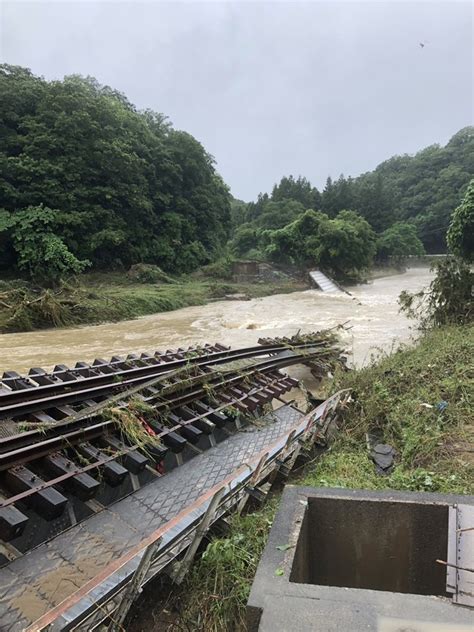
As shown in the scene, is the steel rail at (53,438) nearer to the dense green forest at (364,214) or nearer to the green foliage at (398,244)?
the dense green forest at (364,214)

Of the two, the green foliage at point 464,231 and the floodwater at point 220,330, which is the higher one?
the green foliage at point 464,231

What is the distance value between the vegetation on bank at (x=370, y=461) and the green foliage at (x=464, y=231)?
17.1 feet

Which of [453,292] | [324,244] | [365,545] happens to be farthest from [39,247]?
[365,545]

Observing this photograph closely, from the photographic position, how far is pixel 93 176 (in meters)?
29.1

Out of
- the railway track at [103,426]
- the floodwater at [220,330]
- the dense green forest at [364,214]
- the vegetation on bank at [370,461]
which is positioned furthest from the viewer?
the dense green forest at [364,214]

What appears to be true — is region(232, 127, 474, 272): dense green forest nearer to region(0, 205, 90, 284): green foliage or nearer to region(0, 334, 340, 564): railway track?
region(0, 205, 90, 284): green foliage

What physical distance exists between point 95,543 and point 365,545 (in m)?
2.16

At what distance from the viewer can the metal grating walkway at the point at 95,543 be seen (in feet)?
9.91

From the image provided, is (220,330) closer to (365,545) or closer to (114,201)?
(365,545)

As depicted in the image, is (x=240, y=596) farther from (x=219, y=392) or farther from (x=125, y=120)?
(x=125, y=120)

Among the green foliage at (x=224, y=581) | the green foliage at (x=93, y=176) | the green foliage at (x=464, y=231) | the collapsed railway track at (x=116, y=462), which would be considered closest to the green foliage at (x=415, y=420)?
the collapsed railway track at (x=116, y=462)

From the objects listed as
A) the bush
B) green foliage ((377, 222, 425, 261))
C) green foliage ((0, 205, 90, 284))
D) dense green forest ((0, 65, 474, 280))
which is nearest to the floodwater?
the bush

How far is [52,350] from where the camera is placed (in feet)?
46.5

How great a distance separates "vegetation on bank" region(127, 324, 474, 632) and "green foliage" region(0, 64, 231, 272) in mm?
19646
